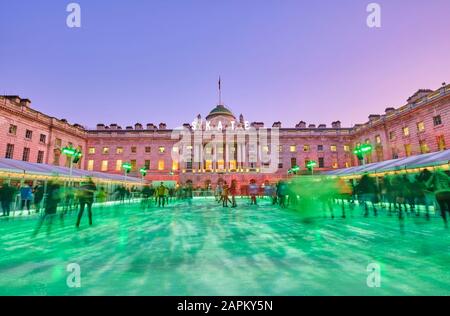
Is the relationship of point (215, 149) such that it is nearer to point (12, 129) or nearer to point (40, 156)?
point (40, 156)

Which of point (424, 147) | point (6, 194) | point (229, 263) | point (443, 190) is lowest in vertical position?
point (229, 263)

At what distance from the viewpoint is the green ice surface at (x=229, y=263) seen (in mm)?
2939

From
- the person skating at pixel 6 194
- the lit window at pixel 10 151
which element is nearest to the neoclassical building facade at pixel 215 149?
the lit window at pixel 10 151

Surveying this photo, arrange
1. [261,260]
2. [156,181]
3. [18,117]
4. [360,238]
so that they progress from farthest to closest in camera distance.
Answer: [156,181]
[18,117]
[360,238]
[261,260]

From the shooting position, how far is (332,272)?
349 cm

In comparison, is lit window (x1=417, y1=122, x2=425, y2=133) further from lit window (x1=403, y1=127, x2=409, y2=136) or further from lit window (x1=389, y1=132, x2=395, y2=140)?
lit window (x1=389, y1=132, x2=395, y2=140)

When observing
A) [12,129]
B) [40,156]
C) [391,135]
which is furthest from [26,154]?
[391,135]

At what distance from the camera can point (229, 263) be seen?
13.0 feet

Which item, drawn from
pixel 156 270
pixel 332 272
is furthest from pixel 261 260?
pixel 156 270

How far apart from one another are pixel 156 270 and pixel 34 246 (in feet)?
12.4

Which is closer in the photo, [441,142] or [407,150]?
[441,142]

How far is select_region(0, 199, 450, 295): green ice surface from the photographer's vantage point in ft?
9.64

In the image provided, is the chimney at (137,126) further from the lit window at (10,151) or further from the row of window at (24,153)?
the lit window at (10,151)

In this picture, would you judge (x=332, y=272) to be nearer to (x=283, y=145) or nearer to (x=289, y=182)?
(x=289, y=182)
